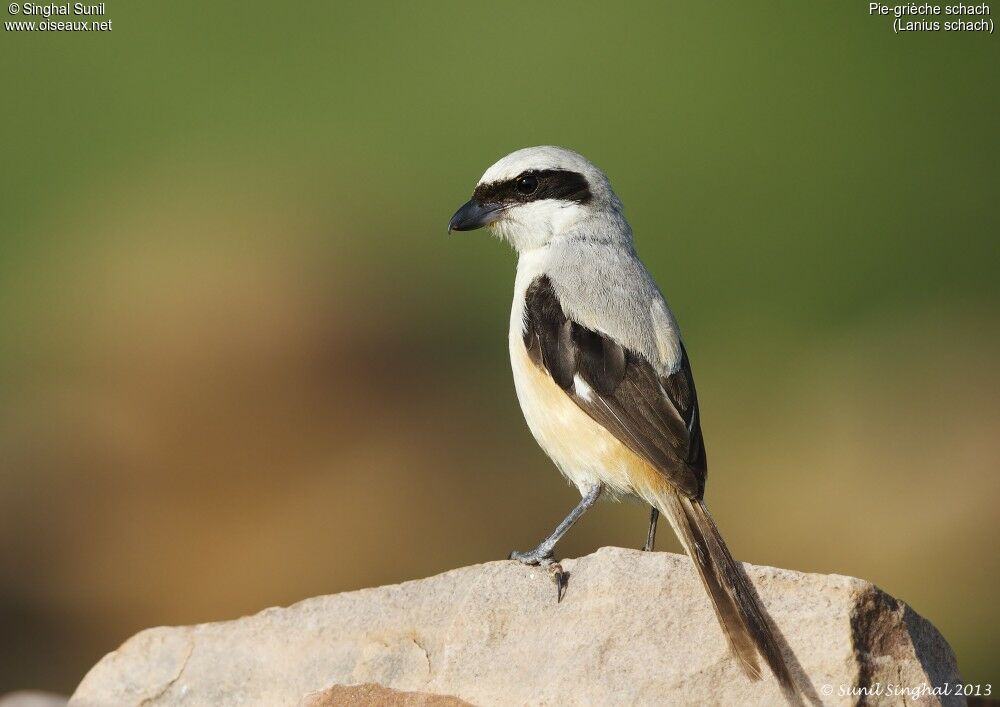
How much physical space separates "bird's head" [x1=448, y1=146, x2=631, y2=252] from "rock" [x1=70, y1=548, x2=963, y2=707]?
1401 mm

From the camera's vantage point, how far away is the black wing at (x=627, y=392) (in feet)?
14.1

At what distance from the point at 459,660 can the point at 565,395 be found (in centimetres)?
102

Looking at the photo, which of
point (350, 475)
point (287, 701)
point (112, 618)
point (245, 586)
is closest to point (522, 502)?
point (350, 475)

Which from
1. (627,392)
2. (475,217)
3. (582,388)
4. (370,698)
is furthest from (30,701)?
(475,217)

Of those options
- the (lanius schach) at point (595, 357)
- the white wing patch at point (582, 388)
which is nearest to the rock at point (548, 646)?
the (lanius schach) at point (595, 357)

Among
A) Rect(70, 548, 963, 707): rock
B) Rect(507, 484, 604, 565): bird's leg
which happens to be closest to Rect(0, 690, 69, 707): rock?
Rect(70, 548, 963, 707): rock

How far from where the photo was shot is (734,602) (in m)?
3.82

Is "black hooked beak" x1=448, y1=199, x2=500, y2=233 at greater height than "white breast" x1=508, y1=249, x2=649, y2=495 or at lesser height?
greater

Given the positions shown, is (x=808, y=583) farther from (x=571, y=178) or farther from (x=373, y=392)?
(x=373, y=392)

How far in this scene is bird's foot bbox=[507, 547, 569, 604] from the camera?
4.07 metres

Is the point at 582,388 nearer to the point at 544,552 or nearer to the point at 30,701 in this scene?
the point at 544,552

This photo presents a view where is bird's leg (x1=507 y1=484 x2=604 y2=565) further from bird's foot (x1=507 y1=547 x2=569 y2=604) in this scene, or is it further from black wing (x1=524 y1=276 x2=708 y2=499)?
black wing (x1=524 y1=276 x2=708 y2=499)

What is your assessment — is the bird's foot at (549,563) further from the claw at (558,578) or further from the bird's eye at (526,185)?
the bird's eye at (526,185)

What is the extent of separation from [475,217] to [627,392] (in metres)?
1.03
